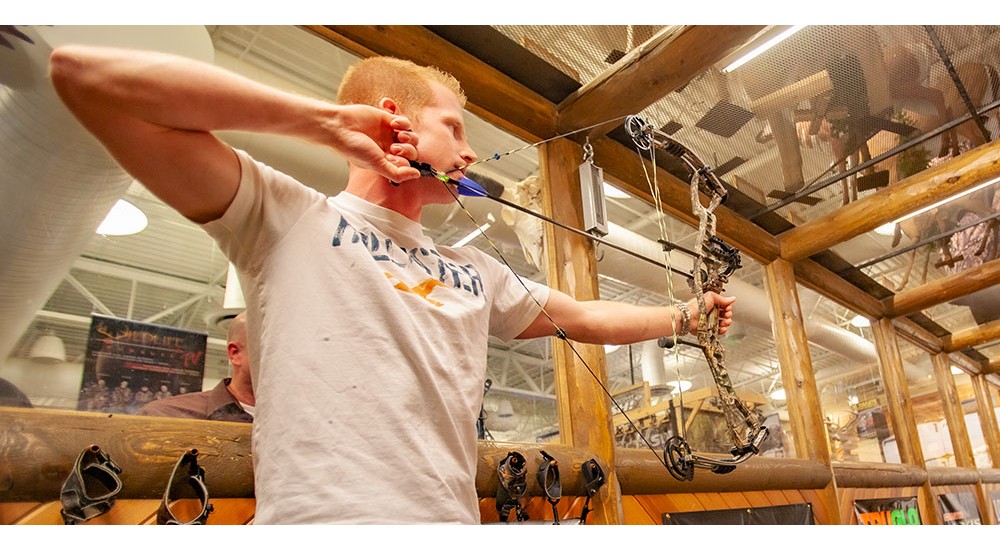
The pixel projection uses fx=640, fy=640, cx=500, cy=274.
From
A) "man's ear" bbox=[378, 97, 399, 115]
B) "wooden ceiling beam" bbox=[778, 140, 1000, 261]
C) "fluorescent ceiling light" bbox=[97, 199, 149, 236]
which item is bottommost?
"man's ear" bbox=[378, 97, 399, 115]

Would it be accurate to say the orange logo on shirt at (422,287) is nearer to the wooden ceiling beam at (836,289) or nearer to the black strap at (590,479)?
the black strap at (590,479)

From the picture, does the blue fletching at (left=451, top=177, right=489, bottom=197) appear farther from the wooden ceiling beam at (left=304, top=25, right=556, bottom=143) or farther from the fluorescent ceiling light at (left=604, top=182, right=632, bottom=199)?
the fluorescent ceiling light at (left=604, top=182, right=632, bottom=199)

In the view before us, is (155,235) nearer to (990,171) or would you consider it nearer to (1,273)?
(1,273)

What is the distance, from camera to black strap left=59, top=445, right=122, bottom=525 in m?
0.95

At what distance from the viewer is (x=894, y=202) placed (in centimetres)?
312

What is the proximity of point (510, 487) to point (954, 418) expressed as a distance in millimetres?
5596

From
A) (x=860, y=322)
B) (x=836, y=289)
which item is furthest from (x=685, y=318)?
(x=860, y=322)

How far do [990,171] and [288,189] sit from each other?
3.21m

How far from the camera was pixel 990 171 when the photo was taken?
9.37ft

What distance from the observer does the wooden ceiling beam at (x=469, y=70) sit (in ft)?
5.75

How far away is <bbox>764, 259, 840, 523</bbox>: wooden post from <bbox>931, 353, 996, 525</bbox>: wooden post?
10.1 feet

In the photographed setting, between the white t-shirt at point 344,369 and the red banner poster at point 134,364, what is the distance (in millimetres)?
555

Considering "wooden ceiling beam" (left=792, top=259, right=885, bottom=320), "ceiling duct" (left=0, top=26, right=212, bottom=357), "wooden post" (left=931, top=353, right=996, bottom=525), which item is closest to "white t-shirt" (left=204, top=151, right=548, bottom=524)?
"ceiling duct" (left=0, top=26, right=212, bottom=357)

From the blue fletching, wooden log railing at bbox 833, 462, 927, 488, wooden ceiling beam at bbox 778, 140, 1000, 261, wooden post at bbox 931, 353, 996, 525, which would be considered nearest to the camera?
the blue fletching
